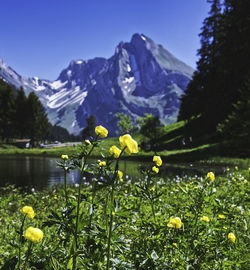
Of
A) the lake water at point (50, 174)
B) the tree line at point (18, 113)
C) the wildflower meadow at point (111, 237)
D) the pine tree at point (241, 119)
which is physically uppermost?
the tree line at point (18, 113)

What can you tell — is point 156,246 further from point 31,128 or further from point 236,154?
point 31,128

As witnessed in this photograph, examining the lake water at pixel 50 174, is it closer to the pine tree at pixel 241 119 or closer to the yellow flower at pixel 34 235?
the pine tree at pixel 241 119

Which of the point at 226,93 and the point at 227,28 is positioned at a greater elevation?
the point at 227,28

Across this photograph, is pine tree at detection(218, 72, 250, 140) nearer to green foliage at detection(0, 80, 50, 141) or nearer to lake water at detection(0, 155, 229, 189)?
lake water at detection(0, 155, 229, 189)

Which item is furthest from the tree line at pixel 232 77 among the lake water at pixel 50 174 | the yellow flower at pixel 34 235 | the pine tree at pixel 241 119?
the yellow flower at pixel 34 235

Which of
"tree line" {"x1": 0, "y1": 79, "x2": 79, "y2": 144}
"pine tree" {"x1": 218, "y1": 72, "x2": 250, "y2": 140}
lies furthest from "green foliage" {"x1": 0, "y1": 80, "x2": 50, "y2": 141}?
"pine tree" {"x1": 218, "y1": 72, "x2": 250, "y2": 140}

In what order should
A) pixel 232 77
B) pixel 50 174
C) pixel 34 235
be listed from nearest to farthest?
pixel 34 235 → pixel 50 174 → pixel 232 77

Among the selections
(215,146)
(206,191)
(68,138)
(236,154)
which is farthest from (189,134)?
(68,138)

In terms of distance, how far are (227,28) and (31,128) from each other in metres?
44.8

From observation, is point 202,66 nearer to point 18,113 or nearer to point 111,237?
point 111,237

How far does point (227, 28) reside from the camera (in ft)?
68.9

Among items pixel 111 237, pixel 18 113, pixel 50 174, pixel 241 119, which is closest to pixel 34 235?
pixel 111 237

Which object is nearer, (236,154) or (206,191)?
(206,191)

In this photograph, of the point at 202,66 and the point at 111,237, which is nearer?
the point at 111,237
